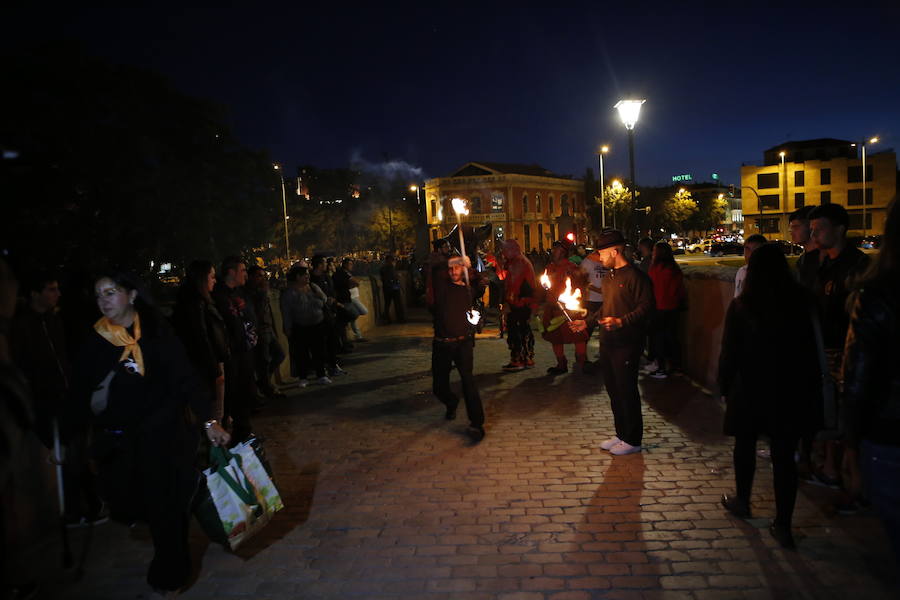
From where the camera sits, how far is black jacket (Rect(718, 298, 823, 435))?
382 centimetres

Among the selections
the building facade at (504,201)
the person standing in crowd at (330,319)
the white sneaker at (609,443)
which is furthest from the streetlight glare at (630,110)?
the building facade at (504,201)

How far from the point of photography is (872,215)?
233 ft

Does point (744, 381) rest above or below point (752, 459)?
above

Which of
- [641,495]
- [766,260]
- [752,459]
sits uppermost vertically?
[766,260]

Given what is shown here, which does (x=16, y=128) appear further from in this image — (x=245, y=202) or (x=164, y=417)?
(x=164, y=417)

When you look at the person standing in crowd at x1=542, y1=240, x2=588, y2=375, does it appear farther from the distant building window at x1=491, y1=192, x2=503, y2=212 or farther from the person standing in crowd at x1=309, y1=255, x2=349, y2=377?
the distant building window at x1=491, y1=192, x2=503, y2=212

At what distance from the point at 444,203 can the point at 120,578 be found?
222 feet

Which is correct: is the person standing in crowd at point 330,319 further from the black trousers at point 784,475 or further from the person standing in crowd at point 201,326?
the black trousers at point 784,475

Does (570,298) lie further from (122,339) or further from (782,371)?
(122,339)

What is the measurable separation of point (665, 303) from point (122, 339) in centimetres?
717

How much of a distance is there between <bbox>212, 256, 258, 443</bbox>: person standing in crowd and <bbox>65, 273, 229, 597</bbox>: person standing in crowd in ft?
9.03

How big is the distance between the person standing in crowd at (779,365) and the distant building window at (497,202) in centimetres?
6712

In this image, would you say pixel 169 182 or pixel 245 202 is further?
pixel 245 202

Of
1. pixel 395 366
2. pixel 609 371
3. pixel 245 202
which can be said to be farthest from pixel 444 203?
pixel 609 371
